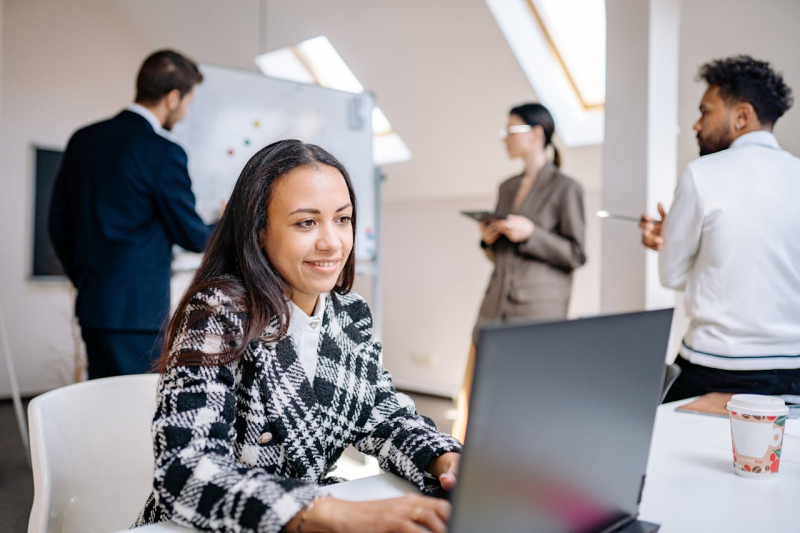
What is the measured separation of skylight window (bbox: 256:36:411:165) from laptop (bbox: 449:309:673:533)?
154 inches

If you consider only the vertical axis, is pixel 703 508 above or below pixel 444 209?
below

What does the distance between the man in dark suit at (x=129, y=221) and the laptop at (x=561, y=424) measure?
1.62 metres

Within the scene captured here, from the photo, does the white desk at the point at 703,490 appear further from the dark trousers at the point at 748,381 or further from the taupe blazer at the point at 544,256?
the taupe blazer at the point at 544,256

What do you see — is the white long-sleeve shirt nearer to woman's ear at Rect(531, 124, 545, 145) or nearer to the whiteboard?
woman's ear at Rect(531, 124, 545, 145)

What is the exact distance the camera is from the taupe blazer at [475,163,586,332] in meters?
2.63

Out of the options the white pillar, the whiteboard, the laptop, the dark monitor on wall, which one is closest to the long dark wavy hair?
the laptop

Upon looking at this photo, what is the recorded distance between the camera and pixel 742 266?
5.69ft

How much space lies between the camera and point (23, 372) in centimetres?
463

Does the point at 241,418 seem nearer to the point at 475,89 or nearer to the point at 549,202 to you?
the point at 549,202

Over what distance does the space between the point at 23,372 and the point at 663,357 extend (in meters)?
4.94

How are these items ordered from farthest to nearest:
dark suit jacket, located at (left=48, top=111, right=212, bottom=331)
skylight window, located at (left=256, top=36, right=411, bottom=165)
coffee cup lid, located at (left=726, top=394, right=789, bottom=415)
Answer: skylight window, located at (left=256, top=36, right=411, bottom=165) → dark suit jacket, located at (left=48, top=111, right=212, bottom=331) → coffee cup lid, located at (left=726, top=394, right=789, bottom=415)

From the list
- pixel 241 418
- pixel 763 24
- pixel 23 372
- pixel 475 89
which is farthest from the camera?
pixel 23 372

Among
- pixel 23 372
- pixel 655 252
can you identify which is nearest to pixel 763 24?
pixel 655 252

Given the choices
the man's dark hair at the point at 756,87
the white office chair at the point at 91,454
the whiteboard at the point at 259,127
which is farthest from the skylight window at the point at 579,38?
the white office chair at the point at 91,454
